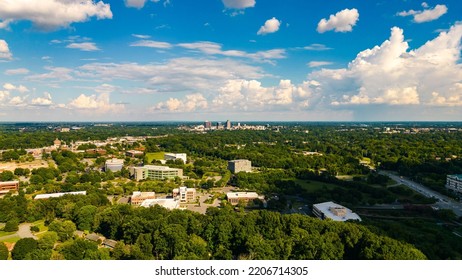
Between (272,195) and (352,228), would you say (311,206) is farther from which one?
(352,228)

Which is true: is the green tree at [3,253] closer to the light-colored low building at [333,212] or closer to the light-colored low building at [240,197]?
the light-colored low building at [240,197]

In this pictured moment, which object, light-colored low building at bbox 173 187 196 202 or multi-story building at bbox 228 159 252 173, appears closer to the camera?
light-colored low building at bbox 173 187 196 202

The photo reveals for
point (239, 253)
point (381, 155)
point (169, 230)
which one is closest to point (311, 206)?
point (239, 253)

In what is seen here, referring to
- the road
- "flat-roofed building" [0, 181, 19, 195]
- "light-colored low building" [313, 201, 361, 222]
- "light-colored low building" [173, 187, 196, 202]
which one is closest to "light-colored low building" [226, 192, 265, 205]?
"light-colored low building" [173, 187, 196, 202]

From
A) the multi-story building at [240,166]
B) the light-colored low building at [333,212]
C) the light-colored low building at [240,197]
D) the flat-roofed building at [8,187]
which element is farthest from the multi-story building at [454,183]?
the flat-roofed building at [8,187]

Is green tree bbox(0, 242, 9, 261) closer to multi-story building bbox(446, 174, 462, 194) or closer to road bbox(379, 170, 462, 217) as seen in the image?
road bbox(379, 170, 462, 217)

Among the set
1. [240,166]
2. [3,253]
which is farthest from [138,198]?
[240,166]

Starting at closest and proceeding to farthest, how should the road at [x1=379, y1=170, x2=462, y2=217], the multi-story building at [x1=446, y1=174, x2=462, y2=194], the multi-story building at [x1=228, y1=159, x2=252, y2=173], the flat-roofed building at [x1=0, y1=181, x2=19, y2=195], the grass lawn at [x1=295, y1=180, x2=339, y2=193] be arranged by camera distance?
the road at [x1=379, y1=170, x2=462, y2=217] → the flat-roofed building at [x1=0, y1=181, x2=19, y2=195] → the multi-story building at [x1=446, y1=174, x2=462, y2=194] → the grass lawn at [x1=295, y1=180, x2=339, y2=193] → the multi-story building at [x1=228, y1=159, x2=252, y2=173]
